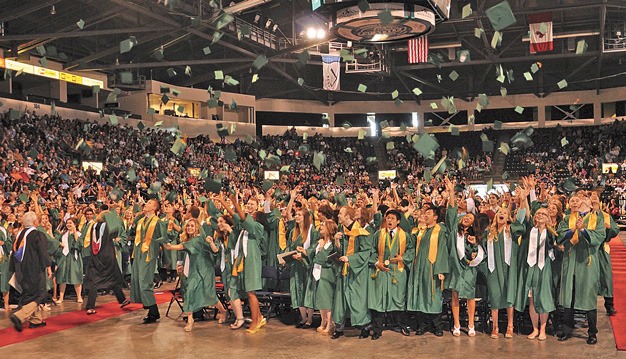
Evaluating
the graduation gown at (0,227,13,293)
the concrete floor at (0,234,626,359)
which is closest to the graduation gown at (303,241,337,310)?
the concrete floor at (0,234,626,359)

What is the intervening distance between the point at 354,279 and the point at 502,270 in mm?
1886

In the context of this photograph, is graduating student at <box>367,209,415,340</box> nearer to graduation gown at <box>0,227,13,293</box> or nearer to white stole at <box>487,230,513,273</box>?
white stole at <box>487,230,513,273</box>

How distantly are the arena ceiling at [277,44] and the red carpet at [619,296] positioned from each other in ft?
17.7

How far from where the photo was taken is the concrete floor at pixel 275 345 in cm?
774

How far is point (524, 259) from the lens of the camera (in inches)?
330

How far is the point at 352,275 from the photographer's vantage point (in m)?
8.71

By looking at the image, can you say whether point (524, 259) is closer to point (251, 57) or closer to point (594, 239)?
point (594, 239)

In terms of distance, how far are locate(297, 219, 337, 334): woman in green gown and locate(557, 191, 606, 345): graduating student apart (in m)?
2.87

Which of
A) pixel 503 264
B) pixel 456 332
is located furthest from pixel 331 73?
pixel 456 332

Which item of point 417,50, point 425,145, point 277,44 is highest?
point 277,44

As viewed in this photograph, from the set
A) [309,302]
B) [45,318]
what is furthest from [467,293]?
[45,318]

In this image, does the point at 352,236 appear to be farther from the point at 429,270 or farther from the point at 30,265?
the point at 30,265

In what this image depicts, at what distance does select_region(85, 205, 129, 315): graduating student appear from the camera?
1078cm

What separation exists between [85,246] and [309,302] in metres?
4.94
